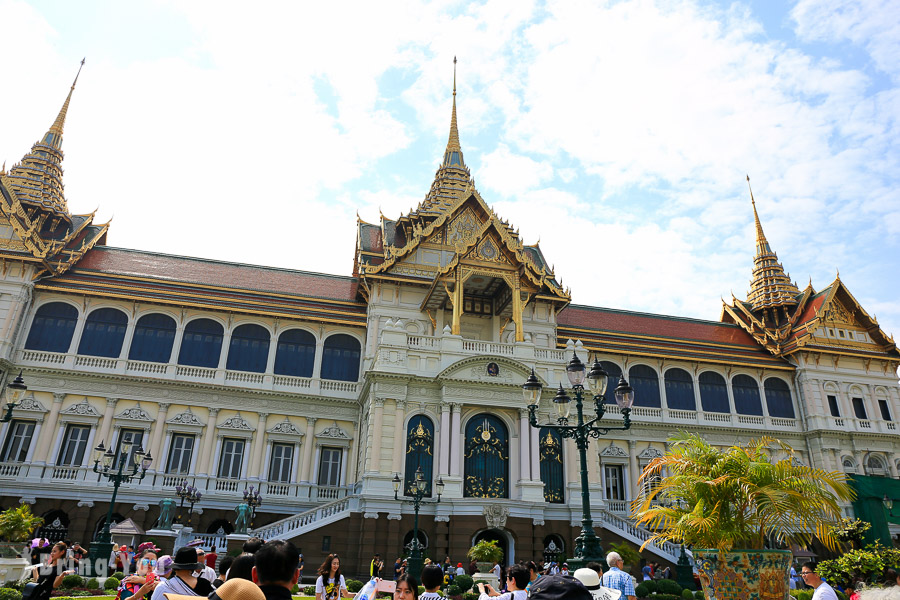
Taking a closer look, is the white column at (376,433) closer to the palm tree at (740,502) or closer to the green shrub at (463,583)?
the green shrub at (463,583)

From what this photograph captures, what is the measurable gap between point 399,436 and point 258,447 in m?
7.90

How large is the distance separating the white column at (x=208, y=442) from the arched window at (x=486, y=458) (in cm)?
1136

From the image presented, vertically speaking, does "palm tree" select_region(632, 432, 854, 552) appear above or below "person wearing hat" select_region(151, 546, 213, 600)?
above

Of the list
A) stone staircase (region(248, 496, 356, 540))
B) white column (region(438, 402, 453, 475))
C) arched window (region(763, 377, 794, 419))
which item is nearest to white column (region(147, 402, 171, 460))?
stone staircase (region(248, 496, 356, 540))

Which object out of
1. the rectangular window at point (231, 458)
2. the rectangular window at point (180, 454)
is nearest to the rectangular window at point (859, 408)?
the rectangular window at point (231, 458)

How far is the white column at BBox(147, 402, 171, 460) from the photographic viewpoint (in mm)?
25763

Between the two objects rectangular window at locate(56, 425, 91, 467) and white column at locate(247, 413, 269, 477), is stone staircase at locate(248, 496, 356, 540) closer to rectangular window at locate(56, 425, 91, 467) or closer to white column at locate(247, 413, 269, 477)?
white column at locate(247, 413, 269, 477)

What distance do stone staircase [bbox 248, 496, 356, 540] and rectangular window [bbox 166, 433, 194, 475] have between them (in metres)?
6.46

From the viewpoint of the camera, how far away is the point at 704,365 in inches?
1330

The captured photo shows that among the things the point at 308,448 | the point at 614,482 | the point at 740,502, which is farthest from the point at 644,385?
the point at 740,502

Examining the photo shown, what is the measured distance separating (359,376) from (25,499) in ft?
45.1

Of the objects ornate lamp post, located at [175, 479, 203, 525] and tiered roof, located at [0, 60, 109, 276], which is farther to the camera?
tiered roof, located at [0, 60, 109, 276]

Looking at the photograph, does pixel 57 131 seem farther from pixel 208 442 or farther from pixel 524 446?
pixel 524 446

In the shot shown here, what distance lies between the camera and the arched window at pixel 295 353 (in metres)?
28.8
